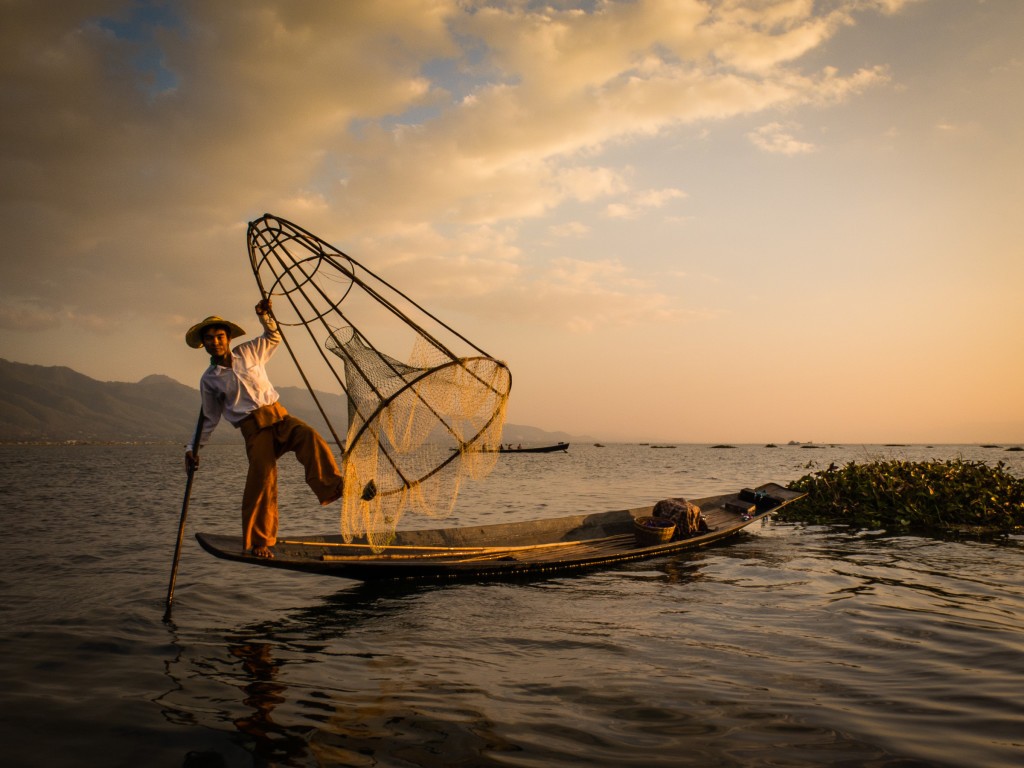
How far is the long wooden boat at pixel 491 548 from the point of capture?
6.94m

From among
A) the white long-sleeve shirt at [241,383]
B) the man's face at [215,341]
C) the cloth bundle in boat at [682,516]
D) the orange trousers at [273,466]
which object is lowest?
the cloth bundle in boat at [682,516]

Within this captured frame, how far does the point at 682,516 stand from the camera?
34.7ft

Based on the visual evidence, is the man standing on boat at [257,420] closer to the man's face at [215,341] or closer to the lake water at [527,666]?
the man's face at [215,341]

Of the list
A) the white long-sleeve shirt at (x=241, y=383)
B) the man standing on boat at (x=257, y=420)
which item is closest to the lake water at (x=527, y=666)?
the man standing on boat at (x=257, y=420)

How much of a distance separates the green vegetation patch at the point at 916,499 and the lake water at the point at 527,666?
3966 mm

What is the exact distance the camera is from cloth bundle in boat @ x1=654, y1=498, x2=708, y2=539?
10570 millimetres

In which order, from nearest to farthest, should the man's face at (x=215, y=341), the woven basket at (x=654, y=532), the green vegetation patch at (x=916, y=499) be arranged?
the man's face at (x=215, y=341)
the woven basket at (x=654, y=532)
the green vegetation patch at (x=916, y=499)

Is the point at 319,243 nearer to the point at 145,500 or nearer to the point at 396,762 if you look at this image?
the point at 396,762

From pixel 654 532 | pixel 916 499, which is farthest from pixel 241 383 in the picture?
pixel 916 499

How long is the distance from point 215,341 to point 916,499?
15714mm

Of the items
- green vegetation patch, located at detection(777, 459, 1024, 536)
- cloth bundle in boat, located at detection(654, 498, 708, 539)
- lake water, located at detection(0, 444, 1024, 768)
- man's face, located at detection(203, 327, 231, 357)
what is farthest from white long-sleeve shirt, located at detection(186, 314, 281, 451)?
green vegetation patch, located at detection(777, 459, 1024, 536)

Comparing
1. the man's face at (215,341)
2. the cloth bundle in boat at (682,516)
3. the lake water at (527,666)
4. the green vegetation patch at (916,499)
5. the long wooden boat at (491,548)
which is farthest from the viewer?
the green vegetation patch at (916,499)

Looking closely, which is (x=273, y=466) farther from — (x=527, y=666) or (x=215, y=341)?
(x=527, y=666)

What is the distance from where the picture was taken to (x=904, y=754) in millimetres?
3529
